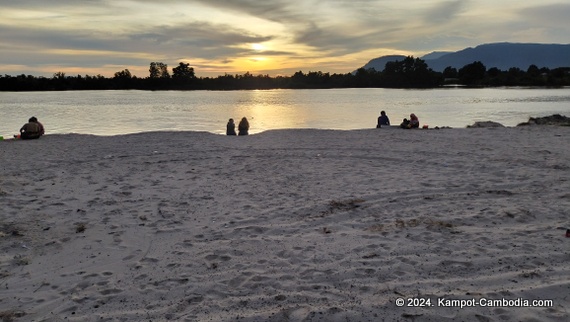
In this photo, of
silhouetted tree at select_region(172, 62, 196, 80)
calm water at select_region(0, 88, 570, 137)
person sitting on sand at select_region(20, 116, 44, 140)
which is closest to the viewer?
person sitting on sand at select_region(20, 116, 44, 140)

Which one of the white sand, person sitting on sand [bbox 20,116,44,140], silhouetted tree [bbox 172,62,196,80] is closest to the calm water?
person sitting on sand [bbox 20,116,44,140]

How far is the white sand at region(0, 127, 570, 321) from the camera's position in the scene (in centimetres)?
459

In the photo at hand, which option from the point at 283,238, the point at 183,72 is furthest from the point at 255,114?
the point at 183,72

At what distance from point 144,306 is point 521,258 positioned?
511 cm

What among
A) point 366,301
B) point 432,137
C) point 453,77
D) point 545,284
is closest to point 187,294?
point 366,301

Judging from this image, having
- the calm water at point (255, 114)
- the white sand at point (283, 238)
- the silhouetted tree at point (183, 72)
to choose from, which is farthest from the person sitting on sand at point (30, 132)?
the silhouetted tree at point (183, 72)

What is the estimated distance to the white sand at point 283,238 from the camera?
181 inches

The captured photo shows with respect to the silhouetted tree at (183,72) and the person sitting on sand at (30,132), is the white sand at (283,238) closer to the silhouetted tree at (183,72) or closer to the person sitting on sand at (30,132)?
the person sitting on sand at (30,132)

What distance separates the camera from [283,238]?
6.52 meters

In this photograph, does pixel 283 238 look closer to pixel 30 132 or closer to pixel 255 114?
pixel 30 132

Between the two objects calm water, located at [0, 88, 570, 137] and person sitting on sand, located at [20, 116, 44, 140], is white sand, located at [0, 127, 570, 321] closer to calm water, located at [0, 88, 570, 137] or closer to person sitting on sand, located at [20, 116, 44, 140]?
person sitting on sand, located at [20, 116, 44, 140]

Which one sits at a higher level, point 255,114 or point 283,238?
point 255,114

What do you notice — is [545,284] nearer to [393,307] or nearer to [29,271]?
[393,307]

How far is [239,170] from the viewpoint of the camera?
39.1ft
